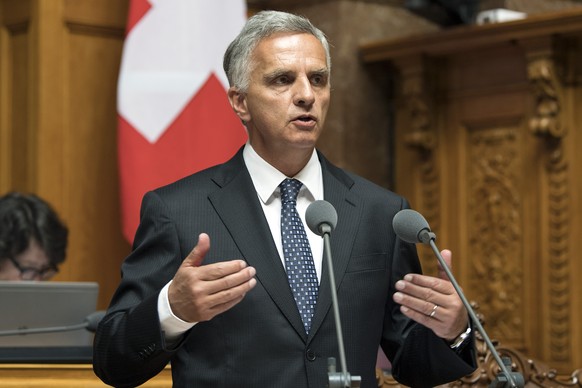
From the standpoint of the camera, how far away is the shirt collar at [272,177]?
255 cm

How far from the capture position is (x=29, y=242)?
4.68 meters

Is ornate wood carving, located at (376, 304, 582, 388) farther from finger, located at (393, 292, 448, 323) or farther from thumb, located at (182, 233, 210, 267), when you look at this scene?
thumb, located at (182, 233, 210, 267)

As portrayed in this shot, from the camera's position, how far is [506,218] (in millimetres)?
5453

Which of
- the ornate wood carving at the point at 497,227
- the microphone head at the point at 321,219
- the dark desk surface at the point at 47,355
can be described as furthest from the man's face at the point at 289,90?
the ornate wood carving at the point at 497,227

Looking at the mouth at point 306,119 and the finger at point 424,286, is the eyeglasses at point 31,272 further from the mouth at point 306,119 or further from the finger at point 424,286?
the finger at point 424,286

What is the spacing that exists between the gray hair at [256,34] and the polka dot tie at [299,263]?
30 centimetres

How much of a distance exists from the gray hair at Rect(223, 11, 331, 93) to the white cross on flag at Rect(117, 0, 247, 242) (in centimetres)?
248

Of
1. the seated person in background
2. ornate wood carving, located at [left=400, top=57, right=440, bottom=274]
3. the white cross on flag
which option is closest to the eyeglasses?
the seated person in background

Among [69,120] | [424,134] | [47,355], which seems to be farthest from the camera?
[424,134]

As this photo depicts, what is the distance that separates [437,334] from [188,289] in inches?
20.6

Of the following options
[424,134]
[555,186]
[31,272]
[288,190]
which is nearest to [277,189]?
[288,190]

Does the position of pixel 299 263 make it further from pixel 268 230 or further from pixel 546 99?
pixel 546 99

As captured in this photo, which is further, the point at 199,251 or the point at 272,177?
the point at 272,177

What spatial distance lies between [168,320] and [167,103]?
2851mm
